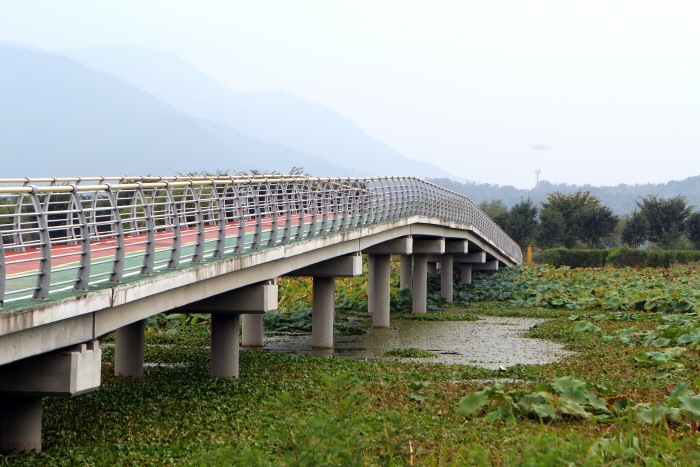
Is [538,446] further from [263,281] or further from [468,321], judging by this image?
[468,321]

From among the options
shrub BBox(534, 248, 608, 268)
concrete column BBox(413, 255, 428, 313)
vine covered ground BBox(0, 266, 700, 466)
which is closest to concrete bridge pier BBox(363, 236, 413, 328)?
concrete column BBox(413, 255, 428, 313)

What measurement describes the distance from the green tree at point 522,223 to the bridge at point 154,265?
54.6 meters

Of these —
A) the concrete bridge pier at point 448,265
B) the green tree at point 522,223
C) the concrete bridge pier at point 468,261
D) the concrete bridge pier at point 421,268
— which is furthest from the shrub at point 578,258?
the concrete bridge pier at point 421,268

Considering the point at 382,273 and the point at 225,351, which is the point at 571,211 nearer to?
the point at 382,273

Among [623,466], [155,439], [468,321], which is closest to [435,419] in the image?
[155,439]

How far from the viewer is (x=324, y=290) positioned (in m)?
24.2

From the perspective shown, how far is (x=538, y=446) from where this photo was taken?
23.3ft

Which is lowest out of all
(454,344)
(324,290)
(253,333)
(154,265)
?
(454,344)

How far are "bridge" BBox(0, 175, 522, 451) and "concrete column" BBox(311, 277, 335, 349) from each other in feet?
0.10

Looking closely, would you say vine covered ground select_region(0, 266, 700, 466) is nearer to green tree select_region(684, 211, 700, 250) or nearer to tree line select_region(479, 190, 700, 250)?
green tree select_region(684, 211, 700, 250)

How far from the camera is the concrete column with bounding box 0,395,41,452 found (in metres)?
10.1

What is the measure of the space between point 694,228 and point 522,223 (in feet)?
56.5

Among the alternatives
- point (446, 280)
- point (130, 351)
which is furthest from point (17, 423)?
point (446, 280)

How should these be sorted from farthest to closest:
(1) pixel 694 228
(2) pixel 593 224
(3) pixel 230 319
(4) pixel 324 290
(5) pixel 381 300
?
(2) pixel 593 224, (1) pixel 694 228, (5) pixel 381 300, (4) pixel 324 290, (3) pixel 230 319
